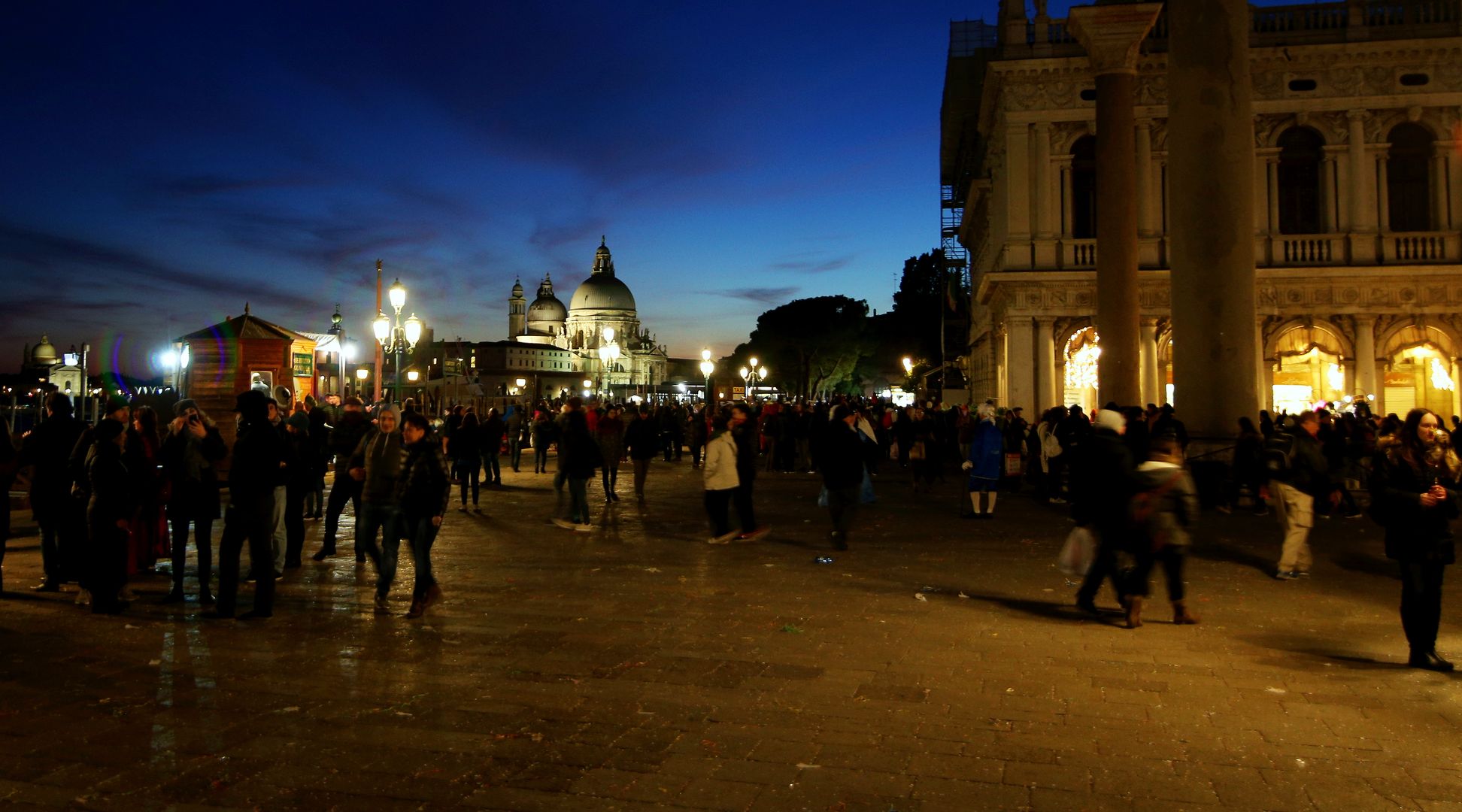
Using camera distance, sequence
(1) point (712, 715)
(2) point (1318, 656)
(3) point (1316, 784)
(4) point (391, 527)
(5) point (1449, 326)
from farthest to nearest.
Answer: (5) point (1449, 326) → (4) point (391, 527) → (2) point (1318, 656) → (1) point (712, 715) → (3) point (1316, 784)

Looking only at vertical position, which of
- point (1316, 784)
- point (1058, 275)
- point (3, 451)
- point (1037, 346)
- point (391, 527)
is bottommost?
point (1316, 784)

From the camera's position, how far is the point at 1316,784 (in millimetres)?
4109

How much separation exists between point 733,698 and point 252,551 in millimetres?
4291

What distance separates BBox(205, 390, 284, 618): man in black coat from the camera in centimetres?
730

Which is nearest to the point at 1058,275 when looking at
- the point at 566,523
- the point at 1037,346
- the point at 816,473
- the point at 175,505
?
the point at 1037,346

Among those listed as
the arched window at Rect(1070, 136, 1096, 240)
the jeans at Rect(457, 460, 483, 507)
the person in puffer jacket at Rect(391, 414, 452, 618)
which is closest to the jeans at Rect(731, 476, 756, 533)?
the person in puffer jacket at Rect(391, 414, 452, 618)

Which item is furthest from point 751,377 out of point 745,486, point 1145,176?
point 745,486

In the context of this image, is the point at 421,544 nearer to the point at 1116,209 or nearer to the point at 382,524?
the point at 382,524

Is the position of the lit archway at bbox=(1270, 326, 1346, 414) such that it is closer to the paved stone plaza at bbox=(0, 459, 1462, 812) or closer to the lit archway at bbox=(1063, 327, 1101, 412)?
the lit archway at bbox=(1063, 327, 1101, 412)

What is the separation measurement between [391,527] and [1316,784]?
631cm

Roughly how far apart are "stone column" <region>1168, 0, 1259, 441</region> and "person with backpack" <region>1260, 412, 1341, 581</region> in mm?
5647

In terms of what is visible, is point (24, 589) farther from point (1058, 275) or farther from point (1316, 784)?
point (1058, 275)

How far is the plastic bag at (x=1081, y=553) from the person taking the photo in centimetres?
755

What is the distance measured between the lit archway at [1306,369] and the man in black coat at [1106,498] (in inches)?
925
